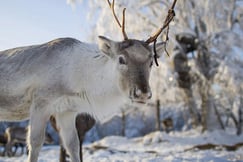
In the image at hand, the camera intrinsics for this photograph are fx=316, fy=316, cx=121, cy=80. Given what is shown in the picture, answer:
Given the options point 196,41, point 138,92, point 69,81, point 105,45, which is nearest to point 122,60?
point 105,45

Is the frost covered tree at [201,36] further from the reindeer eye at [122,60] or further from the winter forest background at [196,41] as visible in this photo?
the reindeer eye at [122,60]

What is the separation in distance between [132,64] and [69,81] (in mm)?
893

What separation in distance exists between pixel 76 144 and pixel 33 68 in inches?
47.2

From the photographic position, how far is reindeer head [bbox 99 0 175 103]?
136 inches

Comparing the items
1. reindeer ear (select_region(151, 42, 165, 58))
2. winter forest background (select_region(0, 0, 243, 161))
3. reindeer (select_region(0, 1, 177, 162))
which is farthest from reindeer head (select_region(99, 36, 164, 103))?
winter forest background (select_region(0, 0, 243, 161))

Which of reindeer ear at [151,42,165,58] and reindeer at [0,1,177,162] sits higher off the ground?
reindeer ear at [151,42,165,58]

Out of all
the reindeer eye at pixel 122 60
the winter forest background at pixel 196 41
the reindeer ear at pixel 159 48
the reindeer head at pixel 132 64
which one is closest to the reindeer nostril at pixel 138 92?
the reindeer head at pixel 132 64

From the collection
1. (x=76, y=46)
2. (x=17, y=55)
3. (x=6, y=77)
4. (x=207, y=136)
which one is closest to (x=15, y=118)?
(x=6, y=77)

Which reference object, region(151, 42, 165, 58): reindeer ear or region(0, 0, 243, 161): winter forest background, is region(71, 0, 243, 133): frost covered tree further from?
region(151, 42, 165, 58): reindeer ear

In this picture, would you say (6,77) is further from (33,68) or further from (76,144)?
(76,144)

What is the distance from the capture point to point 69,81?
4.05 m

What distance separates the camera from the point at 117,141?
15.7 metres

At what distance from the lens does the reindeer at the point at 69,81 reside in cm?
382

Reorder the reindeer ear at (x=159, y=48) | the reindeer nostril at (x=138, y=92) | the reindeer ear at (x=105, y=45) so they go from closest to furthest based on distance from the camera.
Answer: the reindeer nostril at (x=138, y=92)
the reindeer ear at (x=105, y=45)
the reindeer ear at (x=159, y=48)
